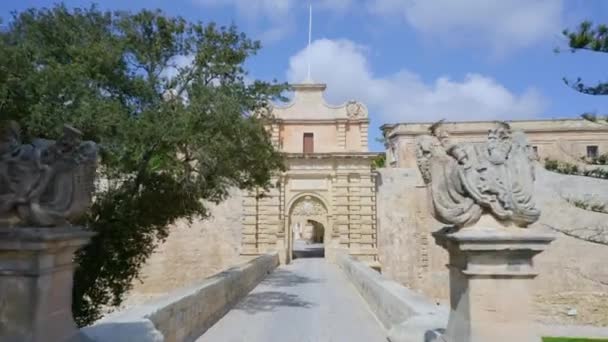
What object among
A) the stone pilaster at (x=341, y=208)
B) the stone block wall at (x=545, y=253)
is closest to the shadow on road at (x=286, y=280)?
the stone pilaster at (x=341, y=208)

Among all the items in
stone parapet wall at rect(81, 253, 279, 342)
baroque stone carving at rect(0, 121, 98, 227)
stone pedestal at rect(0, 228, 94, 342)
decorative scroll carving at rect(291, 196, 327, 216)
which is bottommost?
stone parapet wall at rect(81, 253, 279, 342)

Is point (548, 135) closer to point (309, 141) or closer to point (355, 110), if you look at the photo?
point (355, 110)

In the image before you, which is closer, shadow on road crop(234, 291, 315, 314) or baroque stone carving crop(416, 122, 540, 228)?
baroque stone carving crop(416, 122, 540, 228)

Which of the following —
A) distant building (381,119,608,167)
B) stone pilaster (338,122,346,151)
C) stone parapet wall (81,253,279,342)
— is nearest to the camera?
stone parapet wall (81,253,279,342)

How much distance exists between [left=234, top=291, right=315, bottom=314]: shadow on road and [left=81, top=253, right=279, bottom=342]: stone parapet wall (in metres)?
0.26

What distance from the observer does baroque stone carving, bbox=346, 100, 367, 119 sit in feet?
77.7

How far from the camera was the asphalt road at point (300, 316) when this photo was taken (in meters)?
7.26

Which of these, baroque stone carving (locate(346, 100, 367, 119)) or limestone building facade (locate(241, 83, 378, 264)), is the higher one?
baroque stone carving (locate(346, 100, 367, 119))

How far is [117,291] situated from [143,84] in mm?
4898

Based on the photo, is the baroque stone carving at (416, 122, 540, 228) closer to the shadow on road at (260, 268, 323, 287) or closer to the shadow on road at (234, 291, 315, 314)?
the shadow on road at (234, 291, 315, 314)

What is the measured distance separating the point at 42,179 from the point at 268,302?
327 inches

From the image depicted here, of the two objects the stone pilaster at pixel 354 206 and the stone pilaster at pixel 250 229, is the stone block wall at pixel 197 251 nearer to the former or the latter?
the stone pilaster at pixel 250 229

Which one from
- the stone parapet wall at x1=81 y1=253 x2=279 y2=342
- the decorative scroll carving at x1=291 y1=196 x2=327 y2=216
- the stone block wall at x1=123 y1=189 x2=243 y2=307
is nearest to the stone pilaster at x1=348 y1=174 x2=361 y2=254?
the decorative scroll carving at x1=291 y1=196 x2=327 y2=216

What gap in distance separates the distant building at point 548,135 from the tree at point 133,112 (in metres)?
Answer: 20.4
